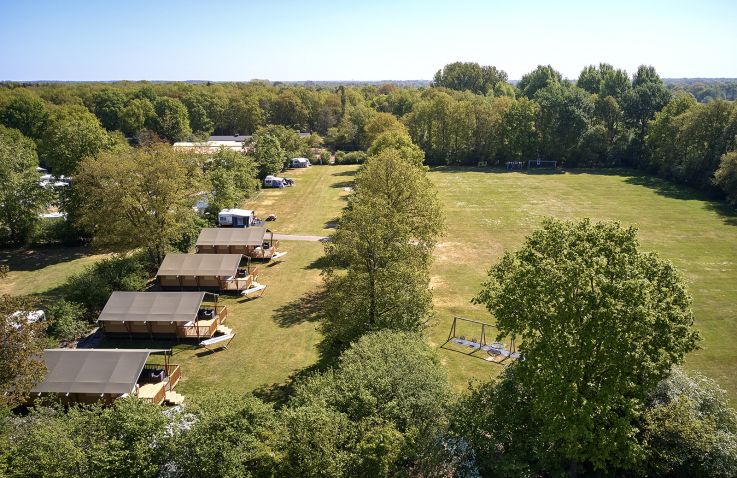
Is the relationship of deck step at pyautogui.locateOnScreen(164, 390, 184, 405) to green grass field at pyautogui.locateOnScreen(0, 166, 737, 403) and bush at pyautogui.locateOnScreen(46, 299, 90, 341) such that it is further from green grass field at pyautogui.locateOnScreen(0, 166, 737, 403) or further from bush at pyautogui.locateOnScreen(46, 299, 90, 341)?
bush at pyautogui.locateOnScreen(46, 299, 90, 341)

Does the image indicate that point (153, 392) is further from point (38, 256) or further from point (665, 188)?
point (665, 188)

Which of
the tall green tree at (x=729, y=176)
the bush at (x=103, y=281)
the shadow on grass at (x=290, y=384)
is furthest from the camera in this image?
the tall green tree at (x=729, y=176)

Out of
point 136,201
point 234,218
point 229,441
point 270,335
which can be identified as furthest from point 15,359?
point 234,218

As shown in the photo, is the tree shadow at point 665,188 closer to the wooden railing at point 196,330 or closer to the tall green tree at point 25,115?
the wooden railing at point 196,330

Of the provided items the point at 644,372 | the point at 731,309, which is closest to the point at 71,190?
the point at 644,372

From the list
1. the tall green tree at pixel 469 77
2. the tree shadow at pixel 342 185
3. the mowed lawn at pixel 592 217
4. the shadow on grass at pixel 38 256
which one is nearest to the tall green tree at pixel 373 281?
the mowed lawn at pixel 592 217

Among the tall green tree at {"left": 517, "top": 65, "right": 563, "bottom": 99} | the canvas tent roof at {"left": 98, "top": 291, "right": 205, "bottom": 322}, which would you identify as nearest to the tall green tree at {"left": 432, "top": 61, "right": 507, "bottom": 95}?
the tall green tree at {"left": 517, "top": 65, "right": 563, "bottom": 99}
